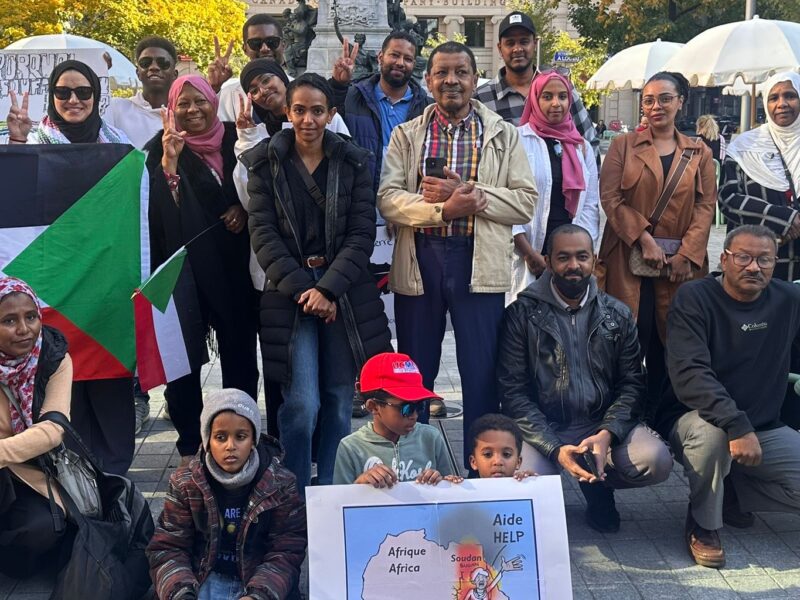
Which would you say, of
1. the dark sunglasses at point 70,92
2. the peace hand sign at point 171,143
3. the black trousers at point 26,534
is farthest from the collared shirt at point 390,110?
the black trousers at point 26,534

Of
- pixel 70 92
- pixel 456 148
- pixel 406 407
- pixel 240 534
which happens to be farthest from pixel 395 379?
pixel 70 92

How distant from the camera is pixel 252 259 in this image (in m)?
5.02

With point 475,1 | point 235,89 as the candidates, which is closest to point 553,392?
point 235,89

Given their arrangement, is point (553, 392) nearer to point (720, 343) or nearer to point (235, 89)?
point (720, 343)

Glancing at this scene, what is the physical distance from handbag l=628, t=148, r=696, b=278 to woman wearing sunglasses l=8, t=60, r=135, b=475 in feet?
8.74

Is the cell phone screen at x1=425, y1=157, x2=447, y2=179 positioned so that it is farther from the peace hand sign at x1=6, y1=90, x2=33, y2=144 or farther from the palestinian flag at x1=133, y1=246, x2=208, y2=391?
the peace hand sign at x1=6, y1=90, x2=33, y2=144

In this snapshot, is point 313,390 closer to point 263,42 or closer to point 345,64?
point 345,64

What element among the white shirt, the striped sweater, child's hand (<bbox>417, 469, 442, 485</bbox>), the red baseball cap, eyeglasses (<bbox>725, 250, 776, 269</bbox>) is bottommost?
the striped sweater

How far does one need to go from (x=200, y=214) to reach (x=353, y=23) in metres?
10.3

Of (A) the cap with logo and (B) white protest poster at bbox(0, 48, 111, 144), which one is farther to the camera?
(B) white protest poster at bbox(0, 48, 111, 144)

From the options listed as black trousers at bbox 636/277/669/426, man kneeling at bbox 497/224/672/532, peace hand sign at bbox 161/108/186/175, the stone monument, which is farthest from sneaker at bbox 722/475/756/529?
the stone monument

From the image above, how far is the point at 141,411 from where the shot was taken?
6.41 meters

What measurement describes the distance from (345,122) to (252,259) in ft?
3.77

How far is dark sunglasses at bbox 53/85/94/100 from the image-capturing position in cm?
512
